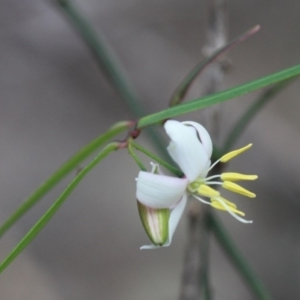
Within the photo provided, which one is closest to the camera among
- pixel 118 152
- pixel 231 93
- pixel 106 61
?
pixel 231 93

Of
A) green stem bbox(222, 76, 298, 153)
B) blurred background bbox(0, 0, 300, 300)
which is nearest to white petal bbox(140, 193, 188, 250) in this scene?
green stem bbox(222, 76, 298, 153)

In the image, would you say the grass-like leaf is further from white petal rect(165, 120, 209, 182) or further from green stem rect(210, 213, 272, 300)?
green stem rect(210, 213, 272, 300)

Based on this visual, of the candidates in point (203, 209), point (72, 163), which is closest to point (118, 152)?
point (203, 209)

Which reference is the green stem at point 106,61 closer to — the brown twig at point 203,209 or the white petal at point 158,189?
the brown twig at point 203,209

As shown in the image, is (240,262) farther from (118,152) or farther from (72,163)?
(118,152)

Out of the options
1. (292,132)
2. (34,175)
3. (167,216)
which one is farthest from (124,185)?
(167,216)

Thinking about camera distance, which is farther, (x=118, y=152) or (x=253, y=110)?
(x=118, y=152)
